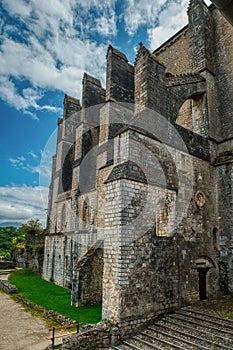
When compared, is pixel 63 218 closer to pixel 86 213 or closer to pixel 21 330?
pixel 86 213

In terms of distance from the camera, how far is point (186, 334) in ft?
21.7

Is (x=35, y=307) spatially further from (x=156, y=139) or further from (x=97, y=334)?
(x=156, y=139)

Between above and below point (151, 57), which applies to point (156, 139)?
below

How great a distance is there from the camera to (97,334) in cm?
652

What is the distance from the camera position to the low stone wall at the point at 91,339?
6.12 m

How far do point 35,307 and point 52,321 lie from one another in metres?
1.91

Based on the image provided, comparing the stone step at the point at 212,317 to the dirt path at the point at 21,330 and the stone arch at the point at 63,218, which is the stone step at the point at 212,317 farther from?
the stone arch at the point at 63,218

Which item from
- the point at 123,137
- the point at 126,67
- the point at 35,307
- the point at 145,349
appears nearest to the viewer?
the point at 145,349

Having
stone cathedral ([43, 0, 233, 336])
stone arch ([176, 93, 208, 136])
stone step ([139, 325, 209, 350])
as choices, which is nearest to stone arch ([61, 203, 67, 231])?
stone cathedral ([43, 0, 233, 336])

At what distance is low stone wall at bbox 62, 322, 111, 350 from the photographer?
612 centimetres

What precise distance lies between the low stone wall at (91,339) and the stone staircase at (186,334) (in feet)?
1.06

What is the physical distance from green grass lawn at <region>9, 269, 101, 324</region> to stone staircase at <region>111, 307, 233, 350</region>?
212 centimetres

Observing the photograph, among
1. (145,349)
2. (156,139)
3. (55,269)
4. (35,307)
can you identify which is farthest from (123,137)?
(55,269)

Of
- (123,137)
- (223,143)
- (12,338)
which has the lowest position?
(12,338)
